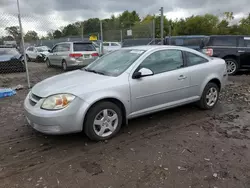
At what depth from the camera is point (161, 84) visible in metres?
4.09

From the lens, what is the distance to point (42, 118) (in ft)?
10.7

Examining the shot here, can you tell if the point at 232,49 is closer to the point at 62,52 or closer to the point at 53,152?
the point at 62,52

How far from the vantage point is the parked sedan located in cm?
331

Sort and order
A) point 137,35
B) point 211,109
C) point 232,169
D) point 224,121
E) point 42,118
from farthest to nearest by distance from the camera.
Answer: point 137,35
point 211,109
point 224,121
point 42,118
point 232,169

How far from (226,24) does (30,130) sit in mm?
44132

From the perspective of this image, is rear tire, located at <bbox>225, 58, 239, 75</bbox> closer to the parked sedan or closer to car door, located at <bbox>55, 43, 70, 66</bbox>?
the parked sedan

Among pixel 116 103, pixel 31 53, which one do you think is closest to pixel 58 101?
pixel 116 103

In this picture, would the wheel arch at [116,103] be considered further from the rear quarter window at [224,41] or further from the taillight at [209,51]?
the rear quarter window at [224,41]

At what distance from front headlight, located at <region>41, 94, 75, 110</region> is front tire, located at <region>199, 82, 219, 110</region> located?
2917 mm

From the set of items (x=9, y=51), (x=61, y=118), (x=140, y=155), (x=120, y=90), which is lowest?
(x=140, y=155)

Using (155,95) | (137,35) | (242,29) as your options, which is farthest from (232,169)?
(242,29)

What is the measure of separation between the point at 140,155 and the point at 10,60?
947cm

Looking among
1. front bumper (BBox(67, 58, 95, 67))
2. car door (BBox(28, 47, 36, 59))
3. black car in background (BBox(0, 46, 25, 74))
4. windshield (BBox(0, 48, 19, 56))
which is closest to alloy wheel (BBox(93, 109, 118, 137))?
front bumper (BBox(67, 58, 95, 67))

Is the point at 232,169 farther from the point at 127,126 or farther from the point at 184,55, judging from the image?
the point at 184,55
